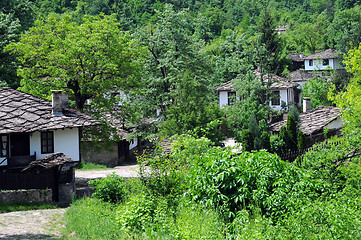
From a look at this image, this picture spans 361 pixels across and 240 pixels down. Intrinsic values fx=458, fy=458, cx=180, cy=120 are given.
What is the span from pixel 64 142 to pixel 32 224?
858 centimetres

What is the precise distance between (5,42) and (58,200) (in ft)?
58.7

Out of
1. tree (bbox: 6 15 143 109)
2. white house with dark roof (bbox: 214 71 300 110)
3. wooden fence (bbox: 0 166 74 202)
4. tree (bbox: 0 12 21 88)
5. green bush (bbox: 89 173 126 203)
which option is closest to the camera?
green bush (bbox: 89 173 126 203)

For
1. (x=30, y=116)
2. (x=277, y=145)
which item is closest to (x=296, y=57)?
(x=277, y=145)

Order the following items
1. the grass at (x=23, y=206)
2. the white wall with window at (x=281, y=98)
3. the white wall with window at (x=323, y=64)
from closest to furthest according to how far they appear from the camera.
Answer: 1. the grass at (x=23, y=206)
2. the white wall with window at (x=281, y=98)
3. the white wall with window at (x=323, y=64)

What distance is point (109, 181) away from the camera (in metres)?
18.5

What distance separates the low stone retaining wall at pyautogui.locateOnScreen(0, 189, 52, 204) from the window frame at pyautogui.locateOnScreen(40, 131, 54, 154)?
3.69 meters

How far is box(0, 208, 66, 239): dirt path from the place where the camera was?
14680 millimetres

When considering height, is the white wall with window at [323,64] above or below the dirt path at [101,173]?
above

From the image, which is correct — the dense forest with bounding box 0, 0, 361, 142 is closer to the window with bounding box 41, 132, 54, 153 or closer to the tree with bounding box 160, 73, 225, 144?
the tree with bounding box 160, 73, 225, 144

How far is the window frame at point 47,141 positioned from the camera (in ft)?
80.0

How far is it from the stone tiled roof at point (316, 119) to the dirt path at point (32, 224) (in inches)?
796

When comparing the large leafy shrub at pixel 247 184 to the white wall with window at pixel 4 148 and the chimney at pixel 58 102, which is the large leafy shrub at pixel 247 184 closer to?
the chimney at pixel 58 102

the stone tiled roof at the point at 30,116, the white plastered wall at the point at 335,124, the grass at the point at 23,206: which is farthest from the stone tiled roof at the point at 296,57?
the grass at the point at 23,206

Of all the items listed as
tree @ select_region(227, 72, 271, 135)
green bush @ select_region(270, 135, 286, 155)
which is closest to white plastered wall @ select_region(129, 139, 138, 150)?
tree @ select_region(227, 72, 271, 135)
